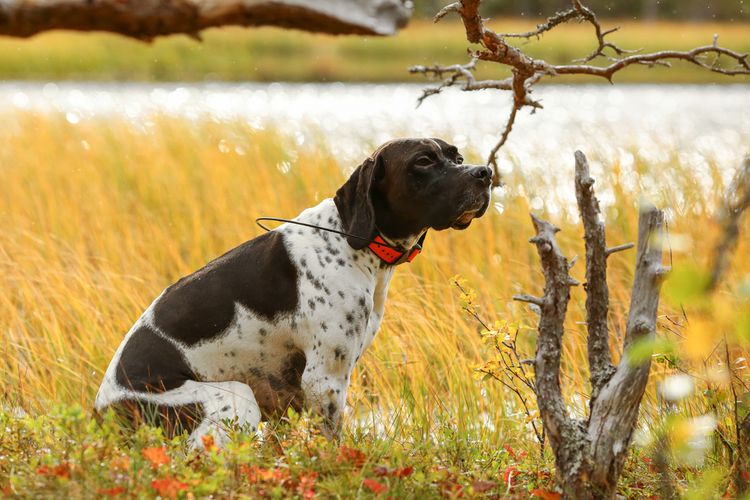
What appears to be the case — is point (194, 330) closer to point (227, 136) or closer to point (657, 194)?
point (657, 194)

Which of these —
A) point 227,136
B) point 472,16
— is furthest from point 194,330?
point 227,136

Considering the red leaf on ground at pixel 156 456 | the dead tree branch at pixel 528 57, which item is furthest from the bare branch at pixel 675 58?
the red leaf on ground at pixel 156 456

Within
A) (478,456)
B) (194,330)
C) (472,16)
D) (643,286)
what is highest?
(472,16)

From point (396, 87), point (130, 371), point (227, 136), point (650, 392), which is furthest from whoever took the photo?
point (396, 87)

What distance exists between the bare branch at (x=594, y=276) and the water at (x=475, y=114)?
0.54m

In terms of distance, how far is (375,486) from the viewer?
2834 millimetres

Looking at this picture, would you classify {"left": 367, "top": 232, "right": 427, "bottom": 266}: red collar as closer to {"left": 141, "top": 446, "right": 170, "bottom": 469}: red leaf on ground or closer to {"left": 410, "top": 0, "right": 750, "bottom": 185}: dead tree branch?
{"left": 410, "top": 0, "right": 750, "bottom": 185}: dead tree branch

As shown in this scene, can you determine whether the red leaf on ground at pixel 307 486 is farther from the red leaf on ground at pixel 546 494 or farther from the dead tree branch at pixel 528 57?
the dead tree branch at pixel 528 57

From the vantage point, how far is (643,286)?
293 cm

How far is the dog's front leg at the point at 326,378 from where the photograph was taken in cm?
340

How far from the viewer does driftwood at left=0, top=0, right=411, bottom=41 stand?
15.6 feet

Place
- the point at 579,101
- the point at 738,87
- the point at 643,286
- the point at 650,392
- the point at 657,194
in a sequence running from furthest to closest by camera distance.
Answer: the point at 738,87
the point at 579,101
the point at 657,194
the point at 650,392
the point at 643,286

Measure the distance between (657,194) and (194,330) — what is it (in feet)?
14.3

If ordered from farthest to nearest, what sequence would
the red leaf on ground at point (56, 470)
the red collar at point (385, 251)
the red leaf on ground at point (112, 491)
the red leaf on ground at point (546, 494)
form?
the red collar at point (385, 251) → the red leaf on ground at point (546, 494) → the red leaf on ground at point (56, 470) → the red leaf on ground at point (112, 491)
